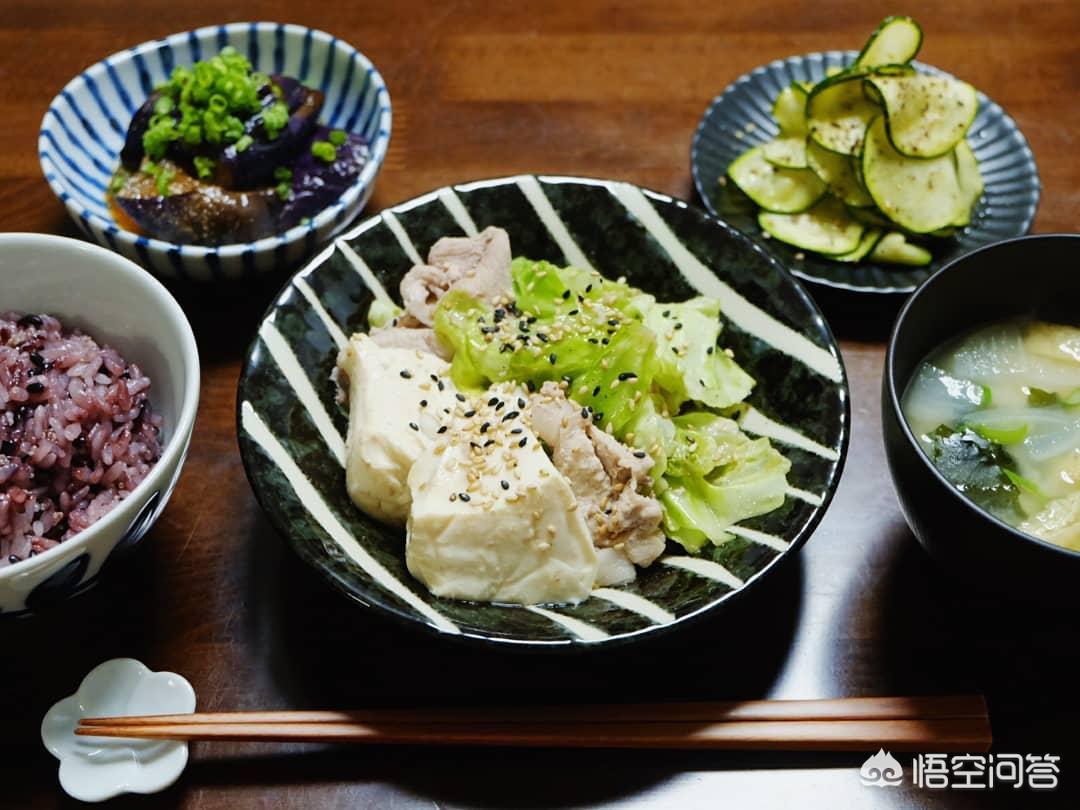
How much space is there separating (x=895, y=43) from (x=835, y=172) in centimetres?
45

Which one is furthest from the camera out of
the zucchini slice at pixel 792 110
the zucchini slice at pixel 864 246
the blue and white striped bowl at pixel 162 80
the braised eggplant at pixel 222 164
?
the zucchini slice at pixel 792 110

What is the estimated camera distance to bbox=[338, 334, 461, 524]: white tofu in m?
2.13

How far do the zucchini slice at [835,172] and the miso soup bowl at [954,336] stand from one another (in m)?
0.82

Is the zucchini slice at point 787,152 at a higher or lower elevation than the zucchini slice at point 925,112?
lower

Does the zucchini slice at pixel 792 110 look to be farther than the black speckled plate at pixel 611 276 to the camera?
Yes

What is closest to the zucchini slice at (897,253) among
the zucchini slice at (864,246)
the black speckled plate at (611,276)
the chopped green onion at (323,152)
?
the zucchini slice at (864,246)

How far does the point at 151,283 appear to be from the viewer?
213 centimetres

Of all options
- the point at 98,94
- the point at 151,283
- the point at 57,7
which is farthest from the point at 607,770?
the point at 57,7

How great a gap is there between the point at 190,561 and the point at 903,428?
1.58 metres

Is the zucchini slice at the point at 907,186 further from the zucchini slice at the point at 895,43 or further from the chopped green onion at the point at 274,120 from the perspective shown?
the chopped green onion at the point at 274,120

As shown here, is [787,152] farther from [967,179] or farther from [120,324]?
[120,324]

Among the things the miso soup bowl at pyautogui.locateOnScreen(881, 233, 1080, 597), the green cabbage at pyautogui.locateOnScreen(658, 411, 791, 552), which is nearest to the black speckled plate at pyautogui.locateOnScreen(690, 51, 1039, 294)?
the miso soup bowl at pyautogui.locateOnScreen(881, 233, 1080, 597)

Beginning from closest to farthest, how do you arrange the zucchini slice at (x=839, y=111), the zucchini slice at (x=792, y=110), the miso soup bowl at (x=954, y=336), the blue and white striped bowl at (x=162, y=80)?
the miso soup bowl at (x=954, y=336) → the blue and white striped bowl at (x=162, y=80) → the zucchini slice at (x=839, y=111) → the zucchini slice at (x=792, y=110)

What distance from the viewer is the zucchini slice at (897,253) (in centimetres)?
289
